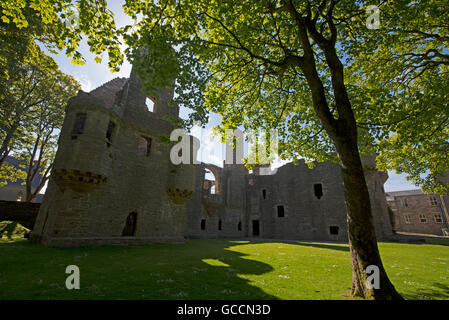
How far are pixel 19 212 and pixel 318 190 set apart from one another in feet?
106

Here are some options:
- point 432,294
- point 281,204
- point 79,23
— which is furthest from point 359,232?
point 281,204

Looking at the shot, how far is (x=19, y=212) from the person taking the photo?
18344 mm

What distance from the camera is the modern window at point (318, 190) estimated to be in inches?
1044

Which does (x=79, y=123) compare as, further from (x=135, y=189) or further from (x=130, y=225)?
(x=130, y=225)

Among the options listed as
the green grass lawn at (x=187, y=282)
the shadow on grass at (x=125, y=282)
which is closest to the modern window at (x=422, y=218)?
the green grass lawn at (x=187, y=282)

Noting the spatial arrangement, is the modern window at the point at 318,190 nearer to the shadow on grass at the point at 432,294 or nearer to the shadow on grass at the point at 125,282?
the shadow on grass at the point at 125,282

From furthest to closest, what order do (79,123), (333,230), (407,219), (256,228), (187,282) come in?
(407,219)
(256,228)
(333,230)
(79,123)
(187,282)

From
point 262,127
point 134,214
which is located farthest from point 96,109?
point 262,127

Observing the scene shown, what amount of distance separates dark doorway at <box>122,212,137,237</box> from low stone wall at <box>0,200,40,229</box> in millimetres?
11106

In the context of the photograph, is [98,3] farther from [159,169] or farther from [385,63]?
[385,63]

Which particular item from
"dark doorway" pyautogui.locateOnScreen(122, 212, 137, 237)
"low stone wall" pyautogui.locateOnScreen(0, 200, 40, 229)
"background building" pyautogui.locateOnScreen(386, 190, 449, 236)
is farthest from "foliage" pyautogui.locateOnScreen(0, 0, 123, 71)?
"background building" pyautogui.locateOnScreen(386, 190, 449, 236)

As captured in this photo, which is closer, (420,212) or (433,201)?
(433,201)

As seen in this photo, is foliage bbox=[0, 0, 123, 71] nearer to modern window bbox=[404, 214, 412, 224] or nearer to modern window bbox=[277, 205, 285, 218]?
modern window bbox=[277, 205, 285, 218]

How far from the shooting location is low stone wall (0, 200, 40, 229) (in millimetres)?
17809
